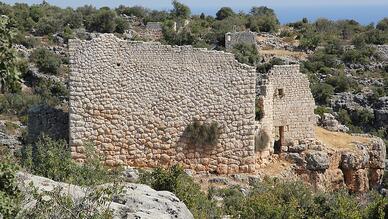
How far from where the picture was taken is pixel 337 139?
20.8m

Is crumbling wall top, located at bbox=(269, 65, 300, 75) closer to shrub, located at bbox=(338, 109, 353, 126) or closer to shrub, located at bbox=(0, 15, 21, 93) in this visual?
shrub, located at bbox=(0, 15, 21, 93)

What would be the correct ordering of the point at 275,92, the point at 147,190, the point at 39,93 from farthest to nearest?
the point at 39,93
the point at 275,92
the point at 147,190

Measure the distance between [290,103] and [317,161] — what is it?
1.63 meters

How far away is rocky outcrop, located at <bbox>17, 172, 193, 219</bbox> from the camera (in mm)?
8555

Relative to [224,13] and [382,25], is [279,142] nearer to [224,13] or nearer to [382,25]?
[224,13]

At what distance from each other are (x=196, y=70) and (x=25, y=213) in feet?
29.0

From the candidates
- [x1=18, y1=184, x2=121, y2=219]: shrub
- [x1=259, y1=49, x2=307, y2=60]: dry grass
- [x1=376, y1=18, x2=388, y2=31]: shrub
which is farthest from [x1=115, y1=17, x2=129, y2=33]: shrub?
[x1=18, y1=184, x2=121, y2=219]: shrub

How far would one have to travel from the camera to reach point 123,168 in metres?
16.1

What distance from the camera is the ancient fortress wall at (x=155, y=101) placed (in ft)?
53.1

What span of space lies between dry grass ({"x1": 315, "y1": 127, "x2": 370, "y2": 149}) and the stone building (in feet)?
11.6

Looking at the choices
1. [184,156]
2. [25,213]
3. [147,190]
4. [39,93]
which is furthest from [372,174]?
[39,93]

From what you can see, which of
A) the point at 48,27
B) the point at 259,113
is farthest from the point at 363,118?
the point at 259,113

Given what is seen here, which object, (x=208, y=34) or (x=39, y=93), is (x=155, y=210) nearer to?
(x=39, y=93)

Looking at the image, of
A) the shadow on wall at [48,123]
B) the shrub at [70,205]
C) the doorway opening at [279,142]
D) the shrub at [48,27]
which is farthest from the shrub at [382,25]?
the shrub at [70,205]
